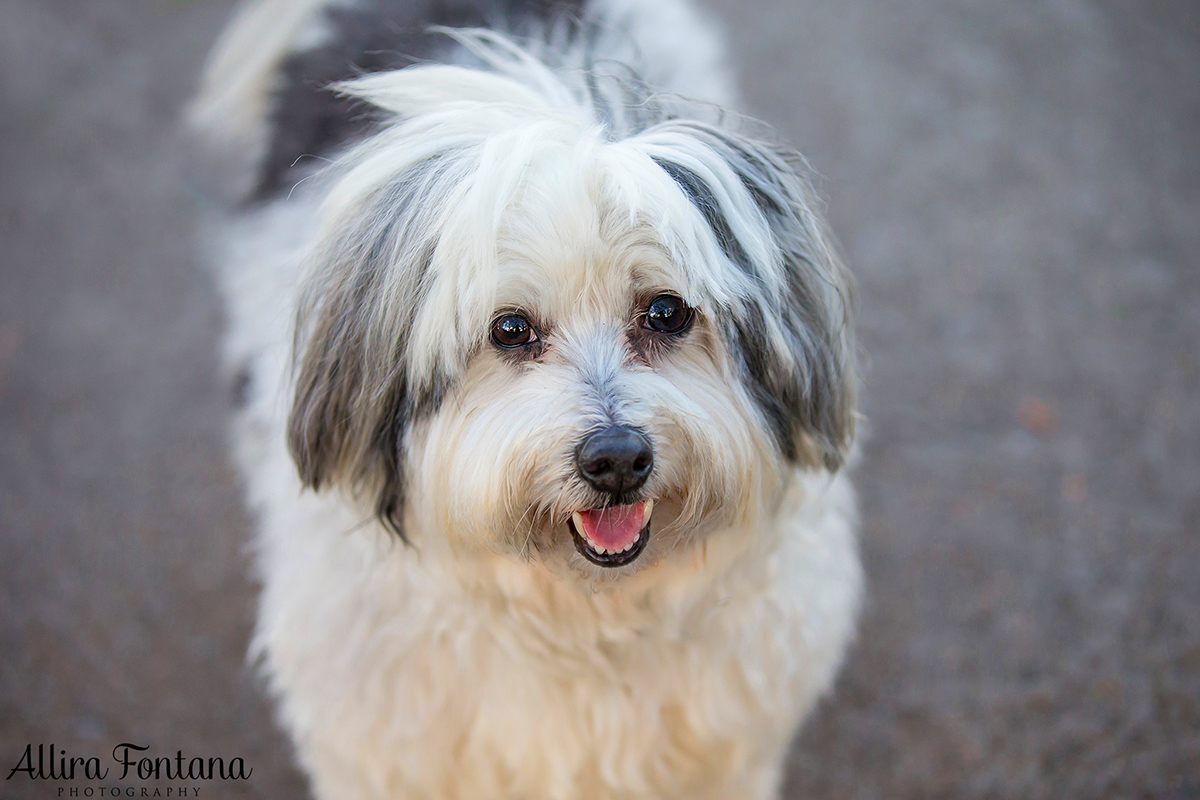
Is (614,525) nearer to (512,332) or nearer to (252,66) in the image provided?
(512,332)

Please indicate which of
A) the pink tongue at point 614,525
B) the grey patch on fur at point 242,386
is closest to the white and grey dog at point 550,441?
the pink tongue at point 614,525

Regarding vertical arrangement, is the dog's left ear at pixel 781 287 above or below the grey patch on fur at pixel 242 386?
below

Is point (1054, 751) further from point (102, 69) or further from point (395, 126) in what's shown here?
point (102, 69)

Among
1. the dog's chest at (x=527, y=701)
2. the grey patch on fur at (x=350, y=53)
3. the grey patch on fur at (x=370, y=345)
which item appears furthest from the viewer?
the grey patch on fur at (x=350, y=53)

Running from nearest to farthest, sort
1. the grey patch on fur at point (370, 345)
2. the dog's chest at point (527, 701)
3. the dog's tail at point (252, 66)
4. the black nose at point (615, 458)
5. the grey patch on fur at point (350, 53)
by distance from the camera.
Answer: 1. the black nose at point (615, 458)
2. the grey patch on fur at point (370, 345)
3. the dog's chest at point (527, 701)
4. the grey patch on fur at point (350, 53)
5. the dog's tail at point (252, 66)

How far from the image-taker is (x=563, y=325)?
5.06 feet

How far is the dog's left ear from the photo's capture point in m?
1.56

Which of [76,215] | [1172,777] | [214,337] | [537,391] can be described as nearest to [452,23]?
[537,391]

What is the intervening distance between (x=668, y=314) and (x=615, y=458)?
30cm

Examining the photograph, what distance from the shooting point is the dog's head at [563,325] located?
145cm

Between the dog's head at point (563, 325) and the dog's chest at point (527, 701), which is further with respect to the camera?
the dog's chest at point (527, 701)

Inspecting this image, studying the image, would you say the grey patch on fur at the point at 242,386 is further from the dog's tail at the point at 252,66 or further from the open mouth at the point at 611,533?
the open mouth at the point at 611,533

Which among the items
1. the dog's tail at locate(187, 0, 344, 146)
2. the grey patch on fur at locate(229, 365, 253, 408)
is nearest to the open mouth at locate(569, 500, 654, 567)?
the grey patch on fur at locate(229, 365, 253, 408)

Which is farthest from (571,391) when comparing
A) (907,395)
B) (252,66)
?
(907,395)
